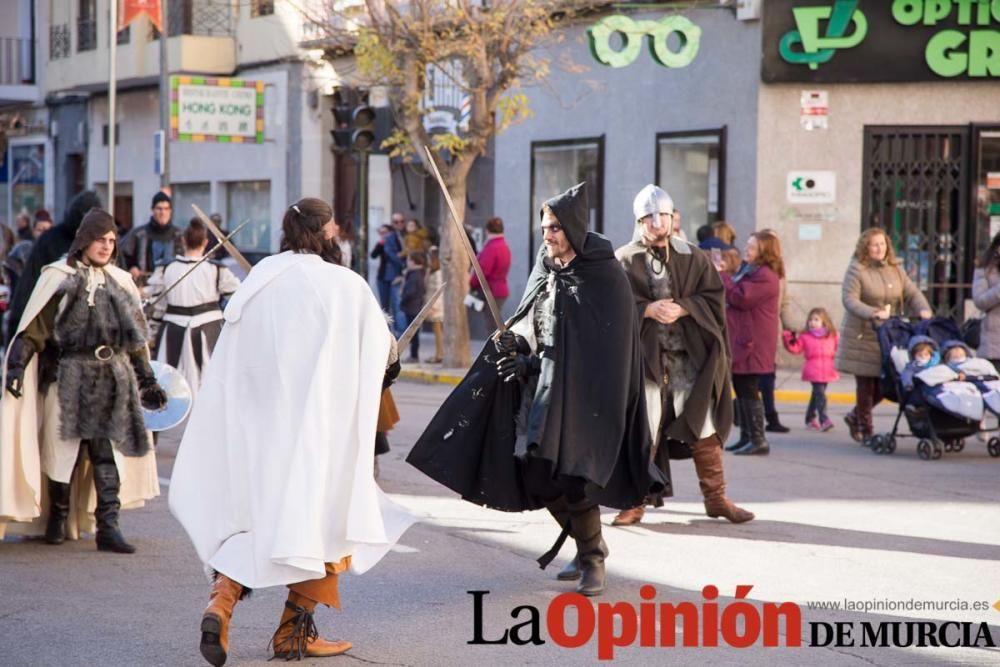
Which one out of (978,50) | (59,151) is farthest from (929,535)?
(59,151)

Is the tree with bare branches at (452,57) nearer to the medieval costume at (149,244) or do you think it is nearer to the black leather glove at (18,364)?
the medieval costume at (149,244)

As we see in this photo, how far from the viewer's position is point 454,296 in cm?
2014

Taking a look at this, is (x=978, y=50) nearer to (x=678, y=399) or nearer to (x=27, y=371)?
(x=678, y=399)

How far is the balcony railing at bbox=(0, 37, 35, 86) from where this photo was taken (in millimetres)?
39188

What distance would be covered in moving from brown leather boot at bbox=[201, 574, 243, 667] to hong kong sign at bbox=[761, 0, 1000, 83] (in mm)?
15306

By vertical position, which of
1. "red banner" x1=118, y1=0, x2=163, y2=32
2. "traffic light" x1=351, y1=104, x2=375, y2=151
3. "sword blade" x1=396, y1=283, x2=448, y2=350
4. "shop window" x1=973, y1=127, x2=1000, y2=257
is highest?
"red banner" x1=118, y1=0, x2=163, y2=32

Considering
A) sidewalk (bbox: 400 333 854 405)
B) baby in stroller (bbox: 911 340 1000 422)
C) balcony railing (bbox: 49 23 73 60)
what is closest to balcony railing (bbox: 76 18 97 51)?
balcony railing (bbox: 49 23 73 60)

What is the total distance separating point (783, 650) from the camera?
663 cm

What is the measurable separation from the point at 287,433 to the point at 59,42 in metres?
33.6

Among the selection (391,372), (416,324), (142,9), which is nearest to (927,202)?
(142,9)

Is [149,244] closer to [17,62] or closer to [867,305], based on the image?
[867,305]

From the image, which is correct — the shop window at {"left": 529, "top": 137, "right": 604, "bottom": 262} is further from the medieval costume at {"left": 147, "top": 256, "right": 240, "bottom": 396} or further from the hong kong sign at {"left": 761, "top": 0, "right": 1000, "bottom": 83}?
the medieval costume at {"left": 147, "top": 256, "right": 240, "bottom": 396}

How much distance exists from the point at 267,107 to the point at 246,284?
24474mm

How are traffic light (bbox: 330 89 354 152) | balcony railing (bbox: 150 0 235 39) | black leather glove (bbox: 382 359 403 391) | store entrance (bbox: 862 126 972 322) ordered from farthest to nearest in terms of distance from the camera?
balcony railing (bbox: 150 0 235 39) < store entrance (bbox: 862 126 972 322) < traffic light (bbox: 330 89 354 152) < black leather glove (bbox: 382 359 403 391)
